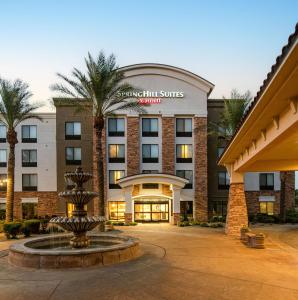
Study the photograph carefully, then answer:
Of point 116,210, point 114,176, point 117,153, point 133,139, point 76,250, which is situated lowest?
point 116,210

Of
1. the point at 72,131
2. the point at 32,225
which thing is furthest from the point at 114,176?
the point at 32,225

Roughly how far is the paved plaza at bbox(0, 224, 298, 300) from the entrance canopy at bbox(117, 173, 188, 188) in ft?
56.9

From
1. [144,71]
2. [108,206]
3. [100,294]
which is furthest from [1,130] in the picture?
[100,294]

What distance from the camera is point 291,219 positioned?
114 ft

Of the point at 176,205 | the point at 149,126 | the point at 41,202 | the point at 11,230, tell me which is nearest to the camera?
the point at 11,230

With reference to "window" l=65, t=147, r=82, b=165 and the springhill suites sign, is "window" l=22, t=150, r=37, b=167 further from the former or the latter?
the springhill suites sign

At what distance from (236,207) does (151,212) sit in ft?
45.9

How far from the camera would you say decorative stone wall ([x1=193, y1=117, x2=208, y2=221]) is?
36.9m

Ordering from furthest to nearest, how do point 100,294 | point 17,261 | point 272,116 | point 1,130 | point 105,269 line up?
point 1,130 < point 17,261 < point 105,269 < point 272,116 < point 100,294

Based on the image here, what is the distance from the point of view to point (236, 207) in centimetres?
2412

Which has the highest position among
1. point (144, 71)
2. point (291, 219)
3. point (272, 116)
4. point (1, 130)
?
point (144, 71)

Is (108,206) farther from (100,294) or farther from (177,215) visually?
(100,294)

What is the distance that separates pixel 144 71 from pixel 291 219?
2195cm

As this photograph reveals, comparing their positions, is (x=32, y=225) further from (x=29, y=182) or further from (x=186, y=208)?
(x=186, y=208)
